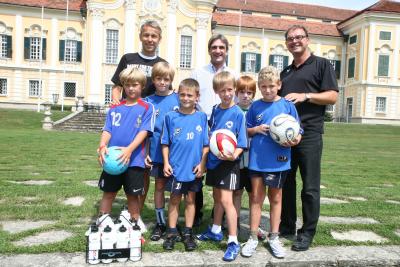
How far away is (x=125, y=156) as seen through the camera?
13.0 ft

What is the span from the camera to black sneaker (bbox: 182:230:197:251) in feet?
12.7

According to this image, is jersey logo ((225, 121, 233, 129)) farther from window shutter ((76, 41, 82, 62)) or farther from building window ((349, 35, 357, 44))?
building window ((349, 35, 357, 44))

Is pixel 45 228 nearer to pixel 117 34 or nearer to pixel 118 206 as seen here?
pixel 118 206

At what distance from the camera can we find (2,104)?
116 ft

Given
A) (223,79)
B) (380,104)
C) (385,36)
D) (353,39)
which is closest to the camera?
(223,79)

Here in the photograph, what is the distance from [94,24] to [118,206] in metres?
30.8

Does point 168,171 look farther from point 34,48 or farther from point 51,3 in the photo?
point 51,3

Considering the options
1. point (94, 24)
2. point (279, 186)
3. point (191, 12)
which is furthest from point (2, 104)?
point (279, 186)

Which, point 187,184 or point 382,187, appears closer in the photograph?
point 187,184

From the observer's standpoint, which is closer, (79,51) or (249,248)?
(249,248)

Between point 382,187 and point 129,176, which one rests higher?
point 129,176

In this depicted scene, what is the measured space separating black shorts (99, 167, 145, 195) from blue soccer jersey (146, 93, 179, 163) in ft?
0.75

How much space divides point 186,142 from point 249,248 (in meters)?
1.18

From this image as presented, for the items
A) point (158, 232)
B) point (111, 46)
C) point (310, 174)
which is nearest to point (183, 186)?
point (158, 232)
